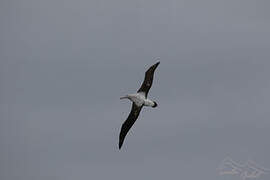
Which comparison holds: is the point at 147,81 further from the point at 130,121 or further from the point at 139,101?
the point at 130,121

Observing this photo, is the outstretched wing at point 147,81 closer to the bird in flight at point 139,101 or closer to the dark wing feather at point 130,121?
the bird in flight at point 139,101

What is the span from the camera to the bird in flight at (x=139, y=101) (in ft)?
188

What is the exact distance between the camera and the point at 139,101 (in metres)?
58.6

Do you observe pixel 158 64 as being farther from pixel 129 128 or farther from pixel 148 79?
pixel 129 128

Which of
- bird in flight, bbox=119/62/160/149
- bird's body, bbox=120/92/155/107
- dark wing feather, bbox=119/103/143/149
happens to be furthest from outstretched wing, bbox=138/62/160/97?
dark wing feather, bbox=119/103/143/149

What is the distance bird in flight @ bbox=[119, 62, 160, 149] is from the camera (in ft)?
188

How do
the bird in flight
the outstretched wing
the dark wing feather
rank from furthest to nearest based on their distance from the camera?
the dark wing feather
the bird in flight
the outstretched wing

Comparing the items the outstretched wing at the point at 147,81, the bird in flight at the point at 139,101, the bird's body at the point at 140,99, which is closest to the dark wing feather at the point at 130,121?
the bird in flight at the point at 139,101

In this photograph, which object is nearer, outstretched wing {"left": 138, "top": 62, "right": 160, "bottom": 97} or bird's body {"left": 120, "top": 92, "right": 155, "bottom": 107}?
outstretched wing {"left": 138, "top": 62, "right": 160, "bottom": 97}

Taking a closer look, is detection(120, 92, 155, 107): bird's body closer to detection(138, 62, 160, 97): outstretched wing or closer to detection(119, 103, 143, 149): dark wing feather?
detection(138, 62, 160, 97): outstretched wing

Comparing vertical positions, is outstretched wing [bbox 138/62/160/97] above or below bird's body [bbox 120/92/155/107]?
above

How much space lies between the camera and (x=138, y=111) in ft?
196

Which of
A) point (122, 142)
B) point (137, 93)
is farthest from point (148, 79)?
point (122, 142)

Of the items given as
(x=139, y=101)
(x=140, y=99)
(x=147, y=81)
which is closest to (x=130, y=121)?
(x=139, y=101)
